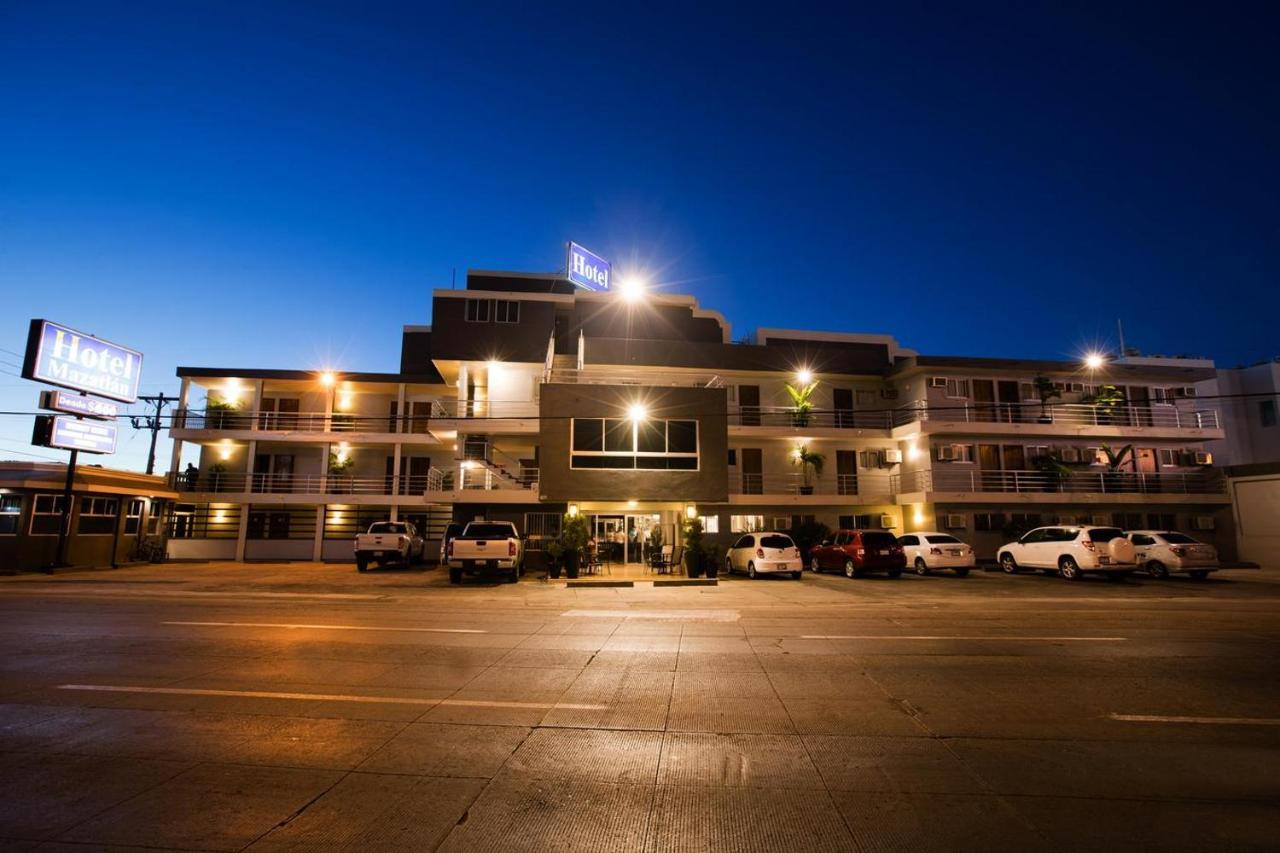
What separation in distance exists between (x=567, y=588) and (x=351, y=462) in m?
19.3

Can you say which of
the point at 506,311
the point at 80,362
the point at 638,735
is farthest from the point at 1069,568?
the point at 80,362

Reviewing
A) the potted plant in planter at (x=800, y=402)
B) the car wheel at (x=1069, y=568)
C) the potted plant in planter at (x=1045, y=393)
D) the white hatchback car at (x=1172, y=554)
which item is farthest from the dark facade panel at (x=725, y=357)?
the white hatchback car at (x=1172, y=554)

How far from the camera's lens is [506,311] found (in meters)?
31.5

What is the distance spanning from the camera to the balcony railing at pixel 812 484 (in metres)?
29.9

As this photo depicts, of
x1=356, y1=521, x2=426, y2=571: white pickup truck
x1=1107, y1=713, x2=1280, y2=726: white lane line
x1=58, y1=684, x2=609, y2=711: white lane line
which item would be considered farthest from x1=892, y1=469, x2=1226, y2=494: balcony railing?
x1=58, y1=684, x2=609, y2=711: white lane line

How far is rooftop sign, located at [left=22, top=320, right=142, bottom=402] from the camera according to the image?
23.5 meters

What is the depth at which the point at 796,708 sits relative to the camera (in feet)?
21.3

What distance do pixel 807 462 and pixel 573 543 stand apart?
504 inches

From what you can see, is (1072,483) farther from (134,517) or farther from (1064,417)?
(134,517)

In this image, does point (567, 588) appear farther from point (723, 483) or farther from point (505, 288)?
point (505, 288)

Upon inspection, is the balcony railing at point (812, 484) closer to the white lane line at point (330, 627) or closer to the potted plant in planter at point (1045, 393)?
the potted plant in planter at point (1045, 393)

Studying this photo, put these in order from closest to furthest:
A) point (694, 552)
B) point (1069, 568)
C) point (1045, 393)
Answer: point (1069, 568), point (694, 552), point (1045, 393)

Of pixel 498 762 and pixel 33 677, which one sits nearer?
pixel 498 762

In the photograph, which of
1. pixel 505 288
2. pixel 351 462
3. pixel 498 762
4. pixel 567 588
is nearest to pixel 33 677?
pixel 498 762
